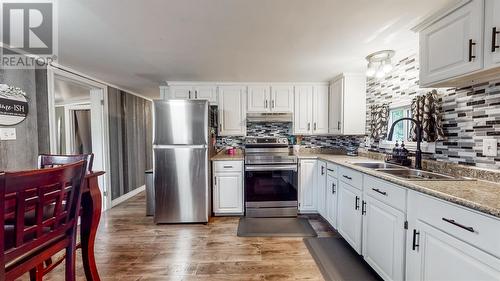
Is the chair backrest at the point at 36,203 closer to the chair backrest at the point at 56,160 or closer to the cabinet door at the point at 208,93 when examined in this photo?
the chair backrest at the point at 56,160

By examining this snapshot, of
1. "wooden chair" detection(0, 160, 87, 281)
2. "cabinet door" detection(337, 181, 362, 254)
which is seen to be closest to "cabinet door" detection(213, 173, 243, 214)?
"cabinet door" detection(337, 181, 362, 254)

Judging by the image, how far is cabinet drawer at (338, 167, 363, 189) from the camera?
6.57 feet

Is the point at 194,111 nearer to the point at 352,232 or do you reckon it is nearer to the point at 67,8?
the point at 67,8

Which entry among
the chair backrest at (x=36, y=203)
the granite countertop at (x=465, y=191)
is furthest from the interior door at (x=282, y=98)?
the chair backrest at (x=36, y=203)

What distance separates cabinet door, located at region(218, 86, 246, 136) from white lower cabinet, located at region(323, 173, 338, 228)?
1550 millimetres

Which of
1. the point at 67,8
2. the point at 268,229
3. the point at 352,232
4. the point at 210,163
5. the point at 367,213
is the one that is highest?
the point at 67,8

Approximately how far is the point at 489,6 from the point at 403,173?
4.10ft

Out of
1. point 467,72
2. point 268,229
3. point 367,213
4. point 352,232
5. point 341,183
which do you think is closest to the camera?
point 467,72

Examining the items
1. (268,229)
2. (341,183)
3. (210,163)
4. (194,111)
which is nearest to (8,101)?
(194,111)

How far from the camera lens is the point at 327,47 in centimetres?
218

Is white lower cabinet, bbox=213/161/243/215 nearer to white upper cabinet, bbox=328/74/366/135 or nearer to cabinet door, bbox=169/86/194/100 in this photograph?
cabinet door, bbox=169/86/194/100

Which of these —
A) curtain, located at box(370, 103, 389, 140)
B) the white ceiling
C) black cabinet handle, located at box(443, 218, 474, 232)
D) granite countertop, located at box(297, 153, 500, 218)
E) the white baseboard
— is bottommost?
the white baseboard

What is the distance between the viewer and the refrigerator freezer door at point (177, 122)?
288 cm

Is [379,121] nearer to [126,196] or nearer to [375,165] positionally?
[375,165]
